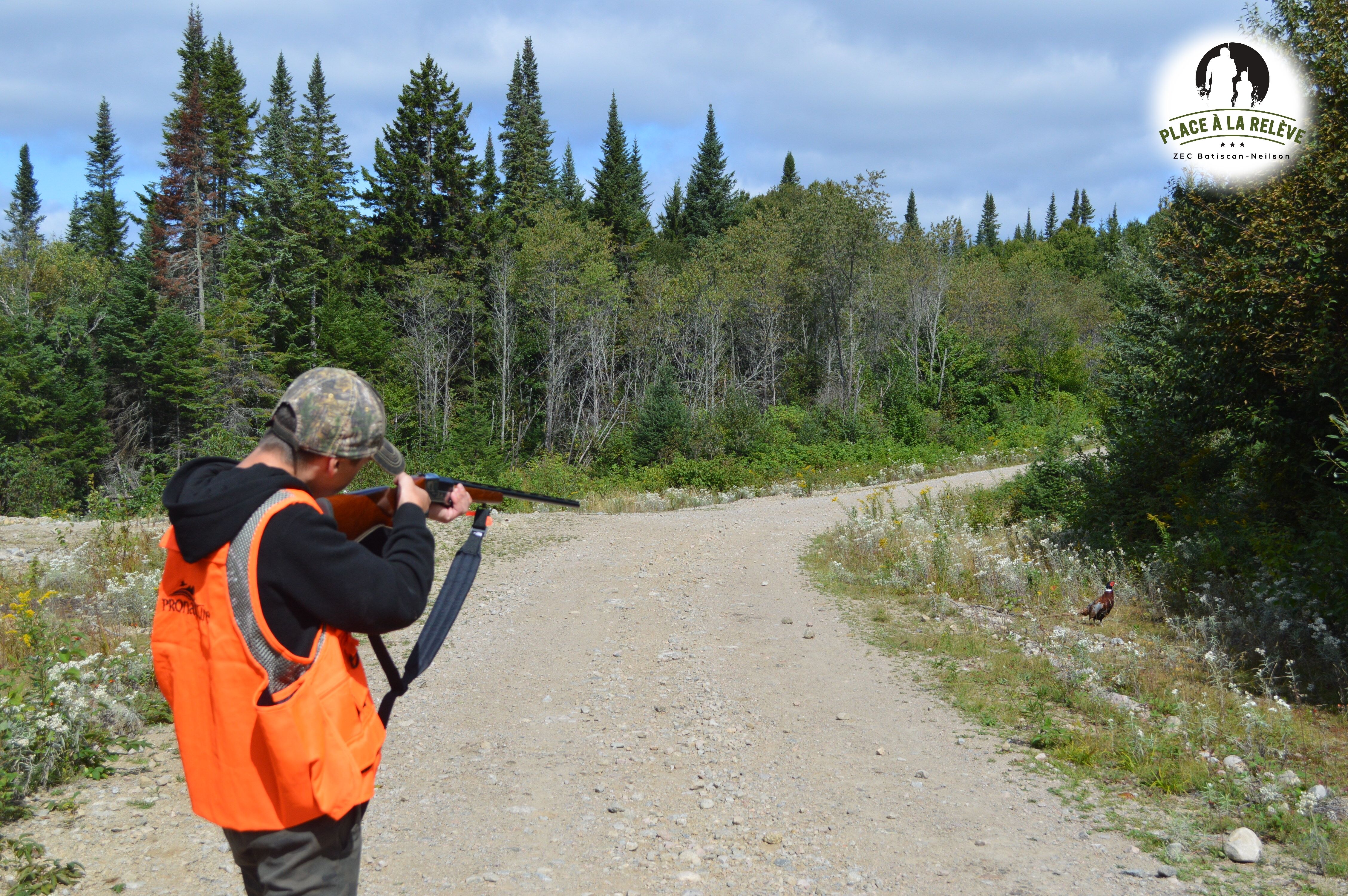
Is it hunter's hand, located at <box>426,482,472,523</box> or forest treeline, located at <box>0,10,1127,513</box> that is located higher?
forest treeline, located at <box>0,10,1127,513</box>

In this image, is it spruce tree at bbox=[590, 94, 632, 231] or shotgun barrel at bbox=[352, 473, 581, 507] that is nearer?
shotgun barrel at bbox=[352, 473, 581, 507]

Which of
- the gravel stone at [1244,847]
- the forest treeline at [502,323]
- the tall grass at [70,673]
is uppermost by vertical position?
the forest treeline at [502,323]

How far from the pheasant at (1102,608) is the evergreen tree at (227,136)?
42634mm

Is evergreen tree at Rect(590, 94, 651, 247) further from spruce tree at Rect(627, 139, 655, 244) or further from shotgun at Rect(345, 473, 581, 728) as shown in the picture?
shotgun at Rect(345, 473, 581, 728)

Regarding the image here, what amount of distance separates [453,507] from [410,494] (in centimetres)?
31

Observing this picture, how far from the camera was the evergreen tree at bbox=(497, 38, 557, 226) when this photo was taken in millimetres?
44688

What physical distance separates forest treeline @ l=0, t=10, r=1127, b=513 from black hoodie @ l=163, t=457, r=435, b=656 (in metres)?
30.2

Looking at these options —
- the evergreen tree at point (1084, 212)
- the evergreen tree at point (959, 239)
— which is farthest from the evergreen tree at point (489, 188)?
the evergreen tree at point (1084, 212)

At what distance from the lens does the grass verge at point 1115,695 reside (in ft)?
14.9

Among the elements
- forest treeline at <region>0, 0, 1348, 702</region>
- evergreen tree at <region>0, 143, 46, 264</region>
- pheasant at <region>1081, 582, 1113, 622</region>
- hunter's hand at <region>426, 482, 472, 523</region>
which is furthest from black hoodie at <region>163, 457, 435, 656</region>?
evergreen tree at <region>0, 143, 46, 264</region>

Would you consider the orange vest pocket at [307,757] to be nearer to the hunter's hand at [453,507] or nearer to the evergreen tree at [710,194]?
the hunter's hand at [453,507]

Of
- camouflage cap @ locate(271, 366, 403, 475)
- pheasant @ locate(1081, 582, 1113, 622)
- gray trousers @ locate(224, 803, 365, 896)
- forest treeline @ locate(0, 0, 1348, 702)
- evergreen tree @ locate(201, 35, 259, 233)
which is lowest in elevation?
pheasant @ locate(1081, 582, 1113, 622)

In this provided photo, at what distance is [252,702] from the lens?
1.98 metres

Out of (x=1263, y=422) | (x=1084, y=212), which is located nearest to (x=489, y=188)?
(x=1263, y=422)
